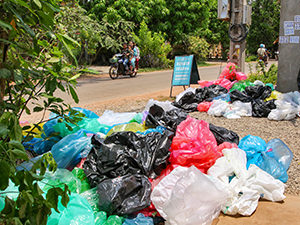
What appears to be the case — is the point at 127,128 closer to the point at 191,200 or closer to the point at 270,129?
the point at 191,200

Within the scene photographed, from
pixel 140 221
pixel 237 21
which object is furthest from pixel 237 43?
pixel 140 221

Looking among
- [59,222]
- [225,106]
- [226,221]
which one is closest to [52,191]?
[59,222]

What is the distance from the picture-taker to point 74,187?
8.80 feet

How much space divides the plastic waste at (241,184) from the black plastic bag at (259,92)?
351 centimetres

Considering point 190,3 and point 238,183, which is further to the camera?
point 190,3

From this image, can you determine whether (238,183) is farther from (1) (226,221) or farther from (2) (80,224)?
(2) (80,224)

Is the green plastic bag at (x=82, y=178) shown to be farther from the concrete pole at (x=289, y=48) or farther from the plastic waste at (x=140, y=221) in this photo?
the concrete pole at (x=289, y=48)

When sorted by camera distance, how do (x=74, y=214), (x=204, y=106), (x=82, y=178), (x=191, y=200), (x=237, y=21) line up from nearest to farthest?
(x=74, y=214) < (x=191, y=200) < (x=82, y=178) < (x=204, y=106) < (x=237, y=21)

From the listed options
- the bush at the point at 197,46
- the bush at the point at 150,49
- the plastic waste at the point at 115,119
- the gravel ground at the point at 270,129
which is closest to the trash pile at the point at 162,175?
the gravel ground at the point at 270,129

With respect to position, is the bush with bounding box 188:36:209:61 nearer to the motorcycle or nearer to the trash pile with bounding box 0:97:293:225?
the motorcycle

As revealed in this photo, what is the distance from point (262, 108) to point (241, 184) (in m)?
3.33

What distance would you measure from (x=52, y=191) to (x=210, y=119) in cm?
484

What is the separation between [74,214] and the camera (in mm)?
2301

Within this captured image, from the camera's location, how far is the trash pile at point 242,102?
5.59 meters
